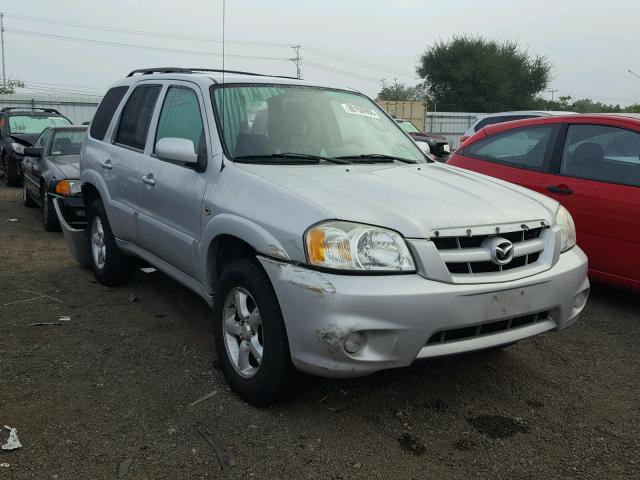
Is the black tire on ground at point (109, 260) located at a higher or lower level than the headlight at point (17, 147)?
lower

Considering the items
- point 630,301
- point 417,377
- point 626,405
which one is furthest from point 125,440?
point 630,301

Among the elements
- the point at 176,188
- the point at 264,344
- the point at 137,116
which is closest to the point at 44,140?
the point at 137,116

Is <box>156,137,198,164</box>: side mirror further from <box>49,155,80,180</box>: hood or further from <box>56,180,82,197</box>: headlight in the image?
<box>49,155,80,180</box>: hood

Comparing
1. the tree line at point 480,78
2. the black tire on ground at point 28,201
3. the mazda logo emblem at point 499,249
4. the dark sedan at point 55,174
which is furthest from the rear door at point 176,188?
the tree line at point 480,78

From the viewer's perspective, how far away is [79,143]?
884cm

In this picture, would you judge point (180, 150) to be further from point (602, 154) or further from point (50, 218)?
point (50, 218)

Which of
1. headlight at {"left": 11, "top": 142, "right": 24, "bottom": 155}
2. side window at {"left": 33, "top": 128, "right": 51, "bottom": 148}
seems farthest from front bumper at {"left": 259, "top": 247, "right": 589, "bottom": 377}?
headlight at {"left": 11, "top": 142, "right": 24, "bottom": 155}

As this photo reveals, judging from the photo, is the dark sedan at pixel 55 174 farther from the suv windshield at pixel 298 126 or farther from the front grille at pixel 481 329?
the front grille at pixel 481 329

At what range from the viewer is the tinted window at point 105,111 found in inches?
206

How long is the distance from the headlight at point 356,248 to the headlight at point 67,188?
16.3 ft

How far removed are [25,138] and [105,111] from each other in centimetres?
876

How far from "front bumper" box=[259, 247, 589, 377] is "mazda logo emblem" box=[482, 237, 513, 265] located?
0.12m

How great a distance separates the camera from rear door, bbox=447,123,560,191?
5352 millimetres

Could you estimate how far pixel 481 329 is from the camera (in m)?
2.90
